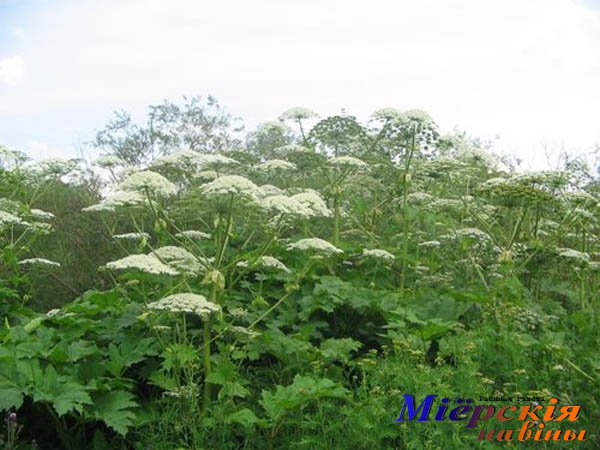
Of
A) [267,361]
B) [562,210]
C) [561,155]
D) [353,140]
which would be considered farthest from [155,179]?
[561,155]

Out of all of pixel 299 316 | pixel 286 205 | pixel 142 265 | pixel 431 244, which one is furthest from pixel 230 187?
pixel 431 244

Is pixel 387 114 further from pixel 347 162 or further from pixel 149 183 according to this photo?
pixel 149 183

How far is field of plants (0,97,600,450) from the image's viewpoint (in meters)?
4.55

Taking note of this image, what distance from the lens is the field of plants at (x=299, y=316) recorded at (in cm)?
455

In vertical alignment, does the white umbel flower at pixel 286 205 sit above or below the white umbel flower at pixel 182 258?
above

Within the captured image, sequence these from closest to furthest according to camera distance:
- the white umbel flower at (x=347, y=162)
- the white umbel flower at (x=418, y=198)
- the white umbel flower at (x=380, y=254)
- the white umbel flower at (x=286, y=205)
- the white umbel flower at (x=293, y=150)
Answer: the white umbel flower at (x=286, y=205)
the white umbel flower at (x=380, y=254)
the white umbel flower at (x=347, y=162)
the white umbel flower at (x=293, y=150)
the white umbel flower at (x=418, y=198)

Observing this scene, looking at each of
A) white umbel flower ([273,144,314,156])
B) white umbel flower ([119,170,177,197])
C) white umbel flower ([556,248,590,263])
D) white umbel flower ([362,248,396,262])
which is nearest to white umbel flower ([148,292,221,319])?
white umbel flower ([119,170,177,197])

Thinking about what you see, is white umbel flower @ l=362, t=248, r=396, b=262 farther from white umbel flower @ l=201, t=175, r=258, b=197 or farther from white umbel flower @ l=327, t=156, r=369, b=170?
white umbel flower @ l=201, t=175, r=258, b=197

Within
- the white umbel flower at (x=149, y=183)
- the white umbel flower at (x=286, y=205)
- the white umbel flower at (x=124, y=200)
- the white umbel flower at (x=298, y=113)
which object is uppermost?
the white umbel flower at (x=298, y=113)

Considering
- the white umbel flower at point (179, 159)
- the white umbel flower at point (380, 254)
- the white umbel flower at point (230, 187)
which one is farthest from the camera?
the white umbel flower at point (380, 254)

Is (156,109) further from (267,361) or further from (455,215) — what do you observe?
(267,361)

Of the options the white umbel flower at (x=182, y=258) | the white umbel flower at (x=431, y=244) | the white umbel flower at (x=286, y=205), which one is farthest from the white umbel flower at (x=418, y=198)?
the white umbel flower at (x=182, y=258)

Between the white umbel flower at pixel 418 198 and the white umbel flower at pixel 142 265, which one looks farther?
the white umbel flower at pixel 418 198

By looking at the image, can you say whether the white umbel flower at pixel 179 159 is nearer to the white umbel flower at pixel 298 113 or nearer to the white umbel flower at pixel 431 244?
the white umbel flower at pixel 298 113
